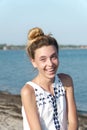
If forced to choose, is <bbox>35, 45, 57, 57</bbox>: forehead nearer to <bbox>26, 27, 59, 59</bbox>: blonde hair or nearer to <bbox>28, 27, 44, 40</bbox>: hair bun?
<bbox>26, 27, 59, 59</bbox>: blonde hair

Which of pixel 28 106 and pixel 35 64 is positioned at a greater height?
pixel 35 64

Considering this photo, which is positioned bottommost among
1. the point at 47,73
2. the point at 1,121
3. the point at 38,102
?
the point at 1,121

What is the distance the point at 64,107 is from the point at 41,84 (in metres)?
0.36

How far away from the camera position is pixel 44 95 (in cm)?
422

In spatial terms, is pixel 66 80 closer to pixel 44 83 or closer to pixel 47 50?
pixel 44 83

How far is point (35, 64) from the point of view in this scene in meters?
4.29

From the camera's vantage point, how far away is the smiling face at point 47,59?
13.7 ft

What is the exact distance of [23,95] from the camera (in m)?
4.16

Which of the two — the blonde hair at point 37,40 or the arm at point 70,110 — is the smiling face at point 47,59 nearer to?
A: the blonde hair at point 37,40

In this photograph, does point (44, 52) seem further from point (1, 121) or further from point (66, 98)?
point (1, 121)

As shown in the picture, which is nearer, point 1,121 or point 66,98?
point 66,98

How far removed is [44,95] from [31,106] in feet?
0.61

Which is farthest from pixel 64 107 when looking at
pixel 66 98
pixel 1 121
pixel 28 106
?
pixel 1 121

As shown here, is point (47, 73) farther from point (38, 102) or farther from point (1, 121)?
point (1, 121)
